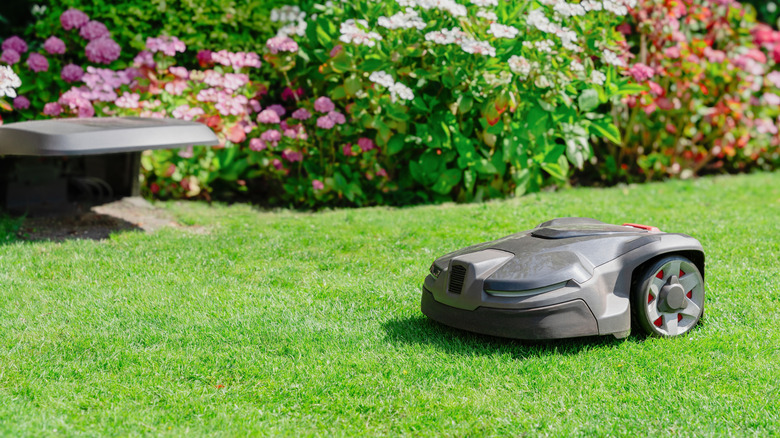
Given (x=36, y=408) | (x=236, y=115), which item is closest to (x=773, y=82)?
(x=236, y=115)

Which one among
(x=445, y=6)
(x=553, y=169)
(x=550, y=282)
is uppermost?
(x=445, y=6)

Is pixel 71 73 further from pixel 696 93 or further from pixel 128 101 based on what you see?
pixel 696 93

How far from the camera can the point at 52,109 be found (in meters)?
5.97

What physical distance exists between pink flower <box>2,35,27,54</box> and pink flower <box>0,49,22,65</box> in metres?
0.10

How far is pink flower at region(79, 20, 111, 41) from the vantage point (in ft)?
20.5

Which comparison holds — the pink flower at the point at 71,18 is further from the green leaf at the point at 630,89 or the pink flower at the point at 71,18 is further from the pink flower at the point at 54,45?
the green leaf at the point at 630,89

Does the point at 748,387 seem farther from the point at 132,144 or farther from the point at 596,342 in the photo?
the point at 132,144

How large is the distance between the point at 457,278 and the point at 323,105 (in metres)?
3.13

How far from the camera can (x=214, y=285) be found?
418 centimetres

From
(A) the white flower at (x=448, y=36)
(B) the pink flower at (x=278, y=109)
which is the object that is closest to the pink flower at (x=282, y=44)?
(B) the pink flower at (x=278, y=109)

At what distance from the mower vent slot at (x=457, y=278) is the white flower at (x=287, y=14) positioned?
12.6 feet

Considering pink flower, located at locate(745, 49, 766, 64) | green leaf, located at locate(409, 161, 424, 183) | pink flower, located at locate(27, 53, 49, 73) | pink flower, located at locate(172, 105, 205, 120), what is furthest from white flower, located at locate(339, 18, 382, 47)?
pink flower, located at locate(745, 49, 766, 64)

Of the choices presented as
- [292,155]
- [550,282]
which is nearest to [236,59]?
[292,155]

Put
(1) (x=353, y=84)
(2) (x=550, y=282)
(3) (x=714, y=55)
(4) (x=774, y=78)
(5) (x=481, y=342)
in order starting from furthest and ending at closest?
(4) (x=774, y=78) → (3) (x=714, y=55) → (1) (x=353, y=84) → (5) (x=481, y=342) → (2) (x=550, y=282)
